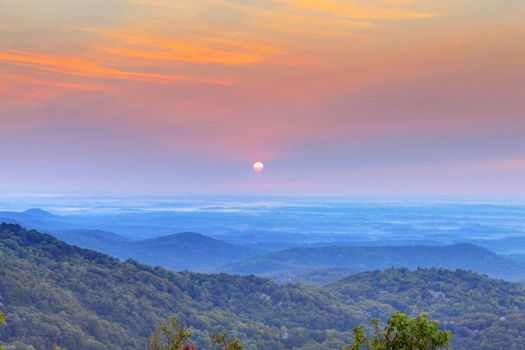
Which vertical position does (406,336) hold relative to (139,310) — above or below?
above

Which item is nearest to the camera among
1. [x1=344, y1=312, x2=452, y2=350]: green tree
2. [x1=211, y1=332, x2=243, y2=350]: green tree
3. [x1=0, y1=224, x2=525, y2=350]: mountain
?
[x1=344, y1=312, x2=452, y2=350]: green tree

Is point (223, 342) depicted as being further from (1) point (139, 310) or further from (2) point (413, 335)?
(1) point (139, 310)

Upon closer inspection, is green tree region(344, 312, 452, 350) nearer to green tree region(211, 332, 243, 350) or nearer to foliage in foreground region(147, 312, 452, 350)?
foliage in foreground region(147, 312, 452, 350)

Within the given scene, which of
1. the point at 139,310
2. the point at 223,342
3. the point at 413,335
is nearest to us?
the point at 413,335

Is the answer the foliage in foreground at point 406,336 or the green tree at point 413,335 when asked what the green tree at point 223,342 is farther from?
the green tree at point 413,335

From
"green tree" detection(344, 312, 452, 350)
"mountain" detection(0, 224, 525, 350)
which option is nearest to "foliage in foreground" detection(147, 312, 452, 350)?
"green tree" detection(344, 312, 452, 350)

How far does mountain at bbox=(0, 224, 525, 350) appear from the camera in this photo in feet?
409

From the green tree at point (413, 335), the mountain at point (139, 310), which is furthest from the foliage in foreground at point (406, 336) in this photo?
the mountain at point (139, 310)

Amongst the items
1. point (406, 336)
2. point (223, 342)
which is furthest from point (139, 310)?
point (406, 336)

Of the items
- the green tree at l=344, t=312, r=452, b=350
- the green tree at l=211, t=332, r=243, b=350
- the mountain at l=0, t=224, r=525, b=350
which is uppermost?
the green tree at l=344, t=312, r=452, b=350

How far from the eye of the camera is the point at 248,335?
153750mm

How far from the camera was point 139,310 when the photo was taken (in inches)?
6078

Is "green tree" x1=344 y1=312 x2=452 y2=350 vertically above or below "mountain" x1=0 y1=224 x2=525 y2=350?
above

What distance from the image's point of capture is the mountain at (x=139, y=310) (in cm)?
12469
